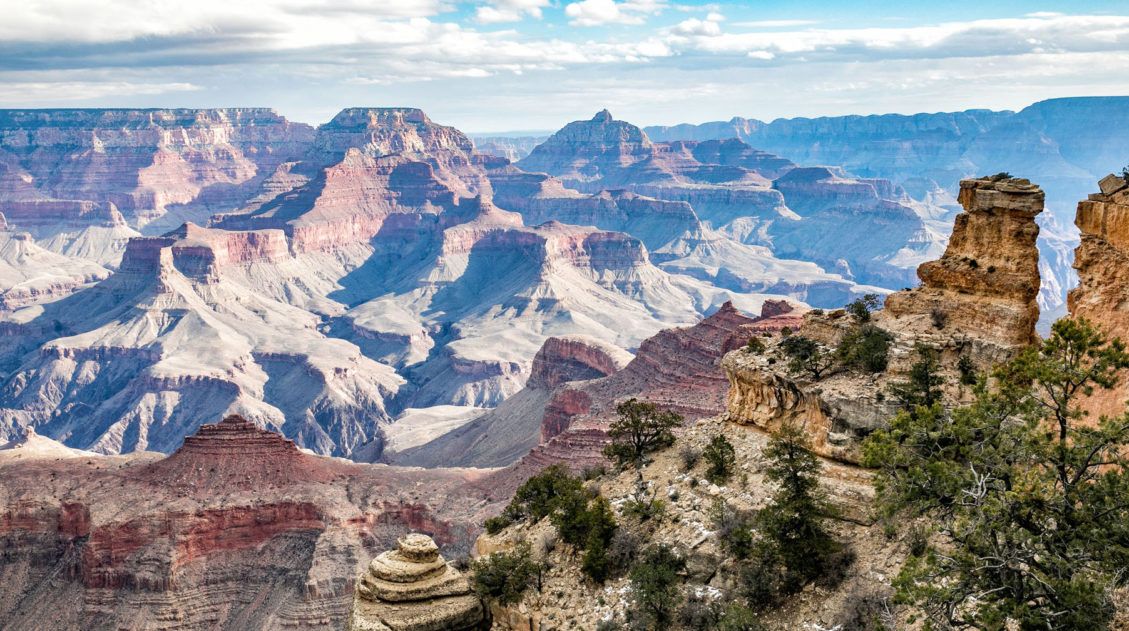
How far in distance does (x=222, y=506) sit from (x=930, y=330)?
4740 cm

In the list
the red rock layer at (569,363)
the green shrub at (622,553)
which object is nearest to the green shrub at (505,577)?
the green shrub at (622,553)

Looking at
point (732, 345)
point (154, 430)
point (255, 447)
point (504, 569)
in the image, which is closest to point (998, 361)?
point (504, 569)

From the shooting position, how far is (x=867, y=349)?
2619 cm

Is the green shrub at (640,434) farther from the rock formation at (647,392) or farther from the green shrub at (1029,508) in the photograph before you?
the rock formation at (647,392)

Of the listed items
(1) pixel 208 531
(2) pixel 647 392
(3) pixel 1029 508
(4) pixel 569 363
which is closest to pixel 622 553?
(3) pixel 1029 508

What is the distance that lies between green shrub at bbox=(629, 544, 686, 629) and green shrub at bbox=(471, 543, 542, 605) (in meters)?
3.02

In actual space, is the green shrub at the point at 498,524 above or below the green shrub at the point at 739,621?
below

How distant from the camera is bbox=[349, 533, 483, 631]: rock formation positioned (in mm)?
23844

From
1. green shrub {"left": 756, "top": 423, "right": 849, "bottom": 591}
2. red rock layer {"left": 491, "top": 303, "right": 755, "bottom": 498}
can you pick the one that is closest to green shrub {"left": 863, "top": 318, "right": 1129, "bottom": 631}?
green shrub {"left": 756, "top": 423, "right": 849, "bottom": 591}

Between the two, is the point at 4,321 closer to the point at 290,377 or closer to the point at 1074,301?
the point at 290,377

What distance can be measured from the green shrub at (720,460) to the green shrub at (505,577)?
5370 mm

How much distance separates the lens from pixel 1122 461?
658 inches

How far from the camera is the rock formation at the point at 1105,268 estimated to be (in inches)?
841

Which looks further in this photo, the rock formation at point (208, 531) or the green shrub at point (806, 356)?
the rock formation at point (208, 531)
